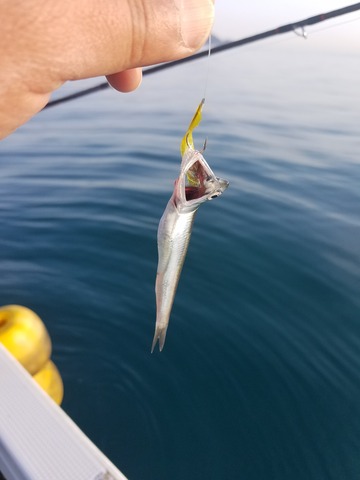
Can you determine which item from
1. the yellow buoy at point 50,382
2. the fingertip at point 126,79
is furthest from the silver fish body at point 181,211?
the yellow buoy at point 50,382

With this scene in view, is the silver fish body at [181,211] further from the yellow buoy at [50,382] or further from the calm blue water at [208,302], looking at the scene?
the calm blue water at [208,302]

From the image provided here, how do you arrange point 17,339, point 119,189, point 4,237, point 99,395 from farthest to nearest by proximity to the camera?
point 119,189, point 4,237, point 99,395, point 17,339

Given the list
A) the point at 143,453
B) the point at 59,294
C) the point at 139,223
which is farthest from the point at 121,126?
the point at 143,453

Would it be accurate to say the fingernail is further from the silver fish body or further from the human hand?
the silver fish body

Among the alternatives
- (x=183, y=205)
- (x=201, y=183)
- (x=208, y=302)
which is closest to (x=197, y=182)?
(x=201, y=183)

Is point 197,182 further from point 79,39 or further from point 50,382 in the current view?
point 50,382

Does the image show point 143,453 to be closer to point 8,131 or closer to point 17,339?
point 17,339
